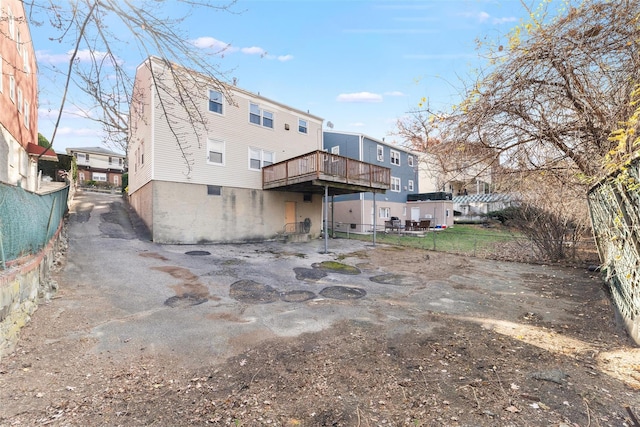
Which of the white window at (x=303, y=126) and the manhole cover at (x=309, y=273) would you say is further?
the white window at (x=303, y=126)

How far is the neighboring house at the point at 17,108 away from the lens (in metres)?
10.3

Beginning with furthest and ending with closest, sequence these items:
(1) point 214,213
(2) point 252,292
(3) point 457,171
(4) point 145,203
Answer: (1) point 214,213
(4) point 145,203
(2) point 252,292
(3) point 457,171

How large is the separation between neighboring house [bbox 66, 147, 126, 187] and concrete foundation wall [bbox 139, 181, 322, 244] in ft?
107

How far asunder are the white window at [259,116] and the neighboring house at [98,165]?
34.0m

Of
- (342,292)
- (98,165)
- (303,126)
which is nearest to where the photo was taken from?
(342,292)

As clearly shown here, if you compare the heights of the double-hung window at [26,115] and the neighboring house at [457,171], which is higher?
the double-hung window at [26,115]

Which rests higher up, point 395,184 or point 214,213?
point 395,184

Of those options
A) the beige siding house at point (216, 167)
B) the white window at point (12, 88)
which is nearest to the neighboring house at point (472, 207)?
the beige siding house at point (216, 167)

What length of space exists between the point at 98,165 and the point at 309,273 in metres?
47.5

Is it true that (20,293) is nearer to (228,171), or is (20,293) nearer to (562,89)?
(562,89)

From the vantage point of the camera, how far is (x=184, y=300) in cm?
593

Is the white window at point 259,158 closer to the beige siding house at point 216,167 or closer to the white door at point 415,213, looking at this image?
the beige siding house at point 216,167

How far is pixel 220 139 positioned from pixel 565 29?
13.0 meters

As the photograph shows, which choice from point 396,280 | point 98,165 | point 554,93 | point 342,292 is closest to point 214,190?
point 342,292
